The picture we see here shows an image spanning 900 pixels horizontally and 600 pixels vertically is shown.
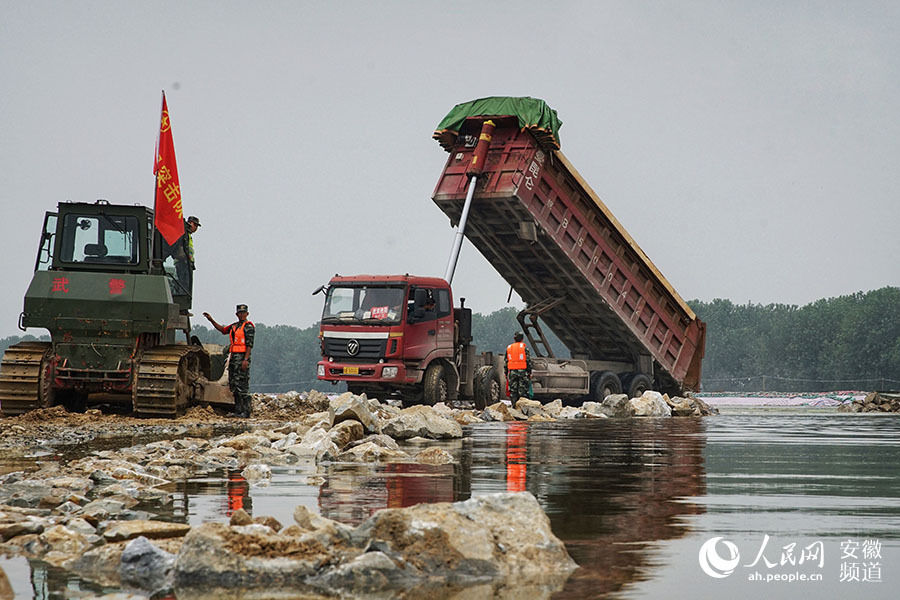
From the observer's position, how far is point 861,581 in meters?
4.24

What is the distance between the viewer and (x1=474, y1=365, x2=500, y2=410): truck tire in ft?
73.8

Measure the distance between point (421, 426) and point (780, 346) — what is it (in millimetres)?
84433

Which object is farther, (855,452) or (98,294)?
(98,294)

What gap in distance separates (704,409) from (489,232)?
6.98 m

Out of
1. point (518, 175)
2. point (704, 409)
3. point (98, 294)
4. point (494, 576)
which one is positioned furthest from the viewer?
point (704, 409)

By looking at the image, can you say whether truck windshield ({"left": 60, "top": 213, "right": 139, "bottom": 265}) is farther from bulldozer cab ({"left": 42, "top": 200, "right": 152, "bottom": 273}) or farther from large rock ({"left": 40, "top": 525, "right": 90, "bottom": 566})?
large rock ({"left": 40, "top": 525, "right": 90, "bottom": 566})

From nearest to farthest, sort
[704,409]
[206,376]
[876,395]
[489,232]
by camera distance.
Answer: [206,376] → [489,232] → [704,409] → [876,395]

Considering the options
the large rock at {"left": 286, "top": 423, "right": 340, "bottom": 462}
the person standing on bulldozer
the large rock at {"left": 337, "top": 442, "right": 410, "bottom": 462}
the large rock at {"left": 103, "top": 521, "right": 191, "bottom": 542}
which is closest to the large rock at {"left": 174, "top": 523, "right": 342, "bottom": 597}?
the large rock at {"left": 103, "top": 521, "right": 191, "bottom": 542}

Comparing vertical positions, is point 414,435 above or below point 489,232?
below

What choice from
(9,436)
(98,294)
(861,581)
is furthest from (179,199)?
(861,581)

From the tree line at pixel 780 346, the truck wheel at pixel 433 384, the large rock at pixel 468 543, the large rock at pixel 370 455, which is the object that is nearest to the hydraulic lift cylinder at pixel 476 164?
the truck wheel at pixel 433 384

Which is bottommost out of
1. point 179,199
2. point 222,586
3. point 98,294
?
point 222,586

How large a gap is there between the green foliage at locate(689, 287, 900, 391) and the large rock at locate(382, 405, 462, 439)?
5991 centimetres

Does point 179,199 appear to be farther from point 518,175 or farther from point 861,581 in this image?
point 861,581
